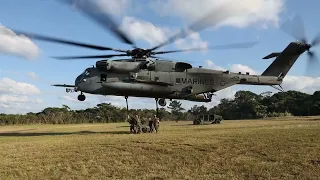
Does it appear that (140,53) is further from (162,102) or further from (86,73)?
(162,102)

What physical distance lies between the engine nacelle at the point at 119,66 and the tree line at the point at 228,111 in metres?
42.1

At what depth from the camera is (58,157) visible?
18109mm

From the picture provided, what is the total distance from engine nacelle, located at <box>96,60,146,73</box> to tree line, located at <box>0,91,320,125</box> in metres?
42.1

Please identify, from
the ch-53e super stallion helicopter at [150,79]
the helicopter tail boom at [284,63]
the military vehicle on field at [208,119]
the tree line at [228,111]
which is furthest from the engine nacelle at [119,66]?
the tree line at [228,111]

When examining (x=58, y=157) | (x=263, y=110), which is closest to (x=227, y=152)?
(x=58, y=157)

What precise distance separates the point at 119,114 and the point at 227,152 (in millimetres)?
68050

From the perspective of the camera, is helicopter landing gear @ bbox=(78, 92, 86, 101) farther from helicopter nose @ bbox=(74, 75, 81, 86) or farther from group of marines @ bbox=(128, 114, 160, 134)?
group of marines @ bbox=(128, 114, 160, 134)

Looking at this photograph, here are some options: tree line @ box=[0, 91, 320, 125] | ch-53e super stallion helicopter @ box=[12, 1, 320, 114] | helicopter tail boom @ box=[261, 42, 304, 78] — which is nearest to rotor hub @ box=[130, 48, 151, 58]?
ch-53e super stallion helicopter @ box=[12, 1, 320, 114]

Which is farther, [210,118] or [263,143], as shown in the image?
[210,118]

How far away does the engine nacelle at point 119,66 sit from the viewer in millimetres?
27359

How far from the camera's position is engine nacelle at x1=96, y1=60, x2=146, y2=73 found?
2736 cm

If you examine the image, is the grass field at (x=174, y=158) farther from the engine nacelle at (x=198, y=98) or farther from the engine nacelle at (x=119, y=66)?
the engine nacelle at (x=198, y=98)

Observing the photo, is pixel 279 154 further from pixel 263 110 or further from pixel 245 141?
pixel 263 110

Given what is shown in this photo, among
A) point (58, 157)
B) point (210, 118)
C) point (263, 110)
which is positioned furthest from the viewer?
point (263, 110)
